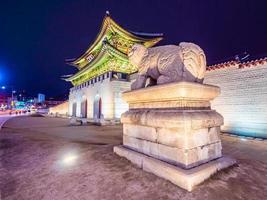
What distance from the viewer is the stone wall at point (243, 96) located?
9.55 meters

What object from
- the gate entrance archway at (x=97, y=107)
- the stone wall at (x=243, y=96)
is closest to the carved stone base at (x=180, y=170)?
the stone wall at (x=243, y=96)

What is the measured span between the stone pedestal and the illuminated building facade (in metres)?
12.8

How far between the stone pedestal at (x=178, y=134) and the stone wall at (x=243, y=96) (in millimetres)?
8698

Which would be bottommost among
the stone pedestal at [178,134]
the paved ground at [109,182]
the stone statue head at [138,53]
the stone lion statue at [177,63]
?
the paved ground at [109,182]

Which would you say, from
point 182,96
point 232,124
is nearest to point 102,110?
point 232,124

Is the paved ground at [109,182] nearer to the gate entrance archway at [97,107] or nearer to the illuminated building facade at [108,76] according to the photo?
the illuminated building facade at [108,76]

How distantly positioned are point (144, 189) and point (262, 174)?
211 cm

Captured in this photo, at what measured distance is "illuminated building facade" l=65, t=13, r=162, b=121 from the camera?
16.8 meters

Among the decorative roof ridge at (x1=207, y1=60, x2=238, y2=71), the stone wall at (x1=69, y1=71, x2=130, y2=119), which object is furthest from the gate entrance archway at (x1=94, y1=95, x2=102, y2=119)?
the decorative roof ridge at (x1=207, y1=60, x2=238, y2=71)

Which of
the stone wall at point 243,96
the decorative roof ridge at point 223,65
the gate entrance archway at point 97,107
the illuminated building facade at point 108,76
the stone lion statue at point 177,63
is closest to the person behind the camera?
the stone lion statue at point 177,63

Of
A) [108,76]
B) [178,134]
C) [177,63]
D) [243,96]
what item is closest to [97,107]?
[108,76]

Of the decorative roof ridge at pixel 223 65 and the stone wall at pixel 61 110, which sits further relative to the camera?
the stone wall at pixel 61 110

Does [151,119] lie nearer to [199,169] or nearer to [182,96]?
[182,96]

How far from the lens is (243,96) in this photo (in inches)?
409
